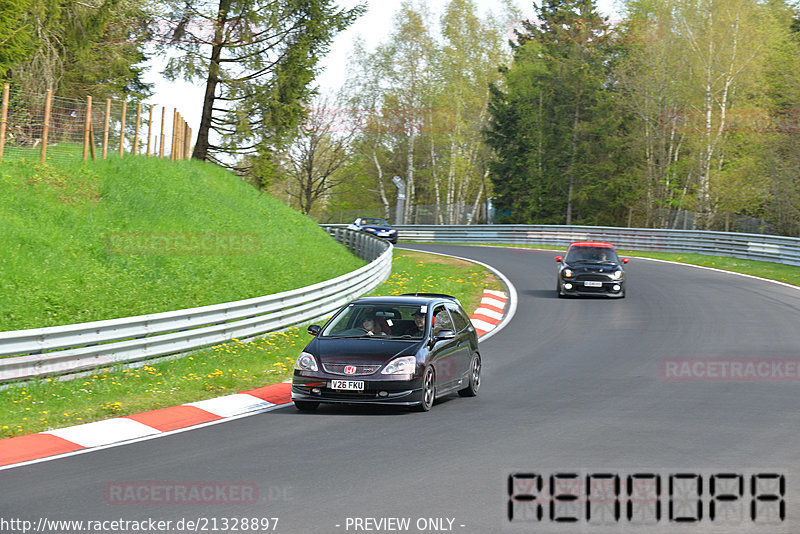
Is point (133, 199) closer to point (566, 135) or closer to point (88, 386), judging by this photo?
point (88, 386)

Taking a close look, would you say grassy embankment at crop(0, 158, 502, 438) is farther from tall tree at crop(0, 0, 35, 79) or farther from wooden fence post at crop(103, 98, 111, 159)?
tall tree at crop(0, 0, 35, 79)

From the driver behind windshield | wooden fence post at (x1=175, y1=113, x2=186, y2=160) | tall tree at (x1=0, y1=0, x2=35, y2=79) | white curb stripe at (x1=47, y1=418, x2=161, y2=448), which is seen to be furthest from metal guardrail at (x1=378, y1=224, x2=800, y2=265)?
white curb stripe at (x1=47, y1=418, x2=161, y2=448)

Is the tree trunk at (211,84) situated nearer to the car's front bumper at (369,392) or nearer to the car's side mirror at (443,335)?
the car's side mirror at (443,335)

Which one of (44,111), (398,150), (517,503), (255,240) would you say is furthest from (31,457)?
(398,150)

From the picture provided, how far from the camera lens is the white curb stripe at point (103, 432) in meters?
10.3

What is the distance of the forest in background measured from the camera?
39312mm

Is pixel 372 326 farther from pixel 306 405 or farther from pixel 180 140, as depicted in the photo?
pixel 180 140

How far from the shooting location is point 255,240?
30.6 meters

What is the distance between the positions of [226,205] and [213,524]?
27.3m

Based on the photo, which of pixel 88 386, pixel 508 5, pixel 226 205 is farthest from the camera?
pixel 508 5

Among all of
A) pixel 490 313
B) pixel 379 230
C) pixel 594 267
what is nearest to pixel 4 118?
pixel 490 313

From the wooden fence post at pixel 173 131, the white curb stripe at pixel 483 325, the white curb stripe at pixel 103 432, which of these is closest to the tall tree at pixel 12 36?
the wooden fence post at pixel 173 131

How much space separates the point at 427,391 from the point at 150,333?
5.15 metres

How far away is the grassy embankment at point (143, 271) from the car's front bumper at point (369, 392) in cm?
207
